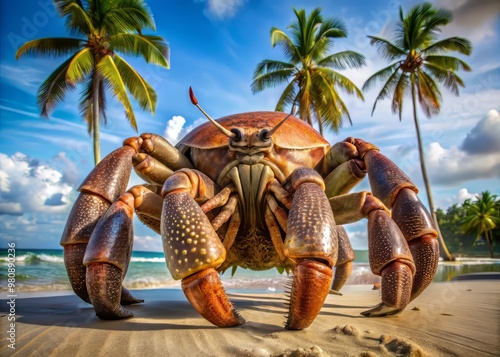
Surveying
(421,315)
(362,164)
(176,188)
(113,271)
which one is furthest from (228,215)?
(421,315)

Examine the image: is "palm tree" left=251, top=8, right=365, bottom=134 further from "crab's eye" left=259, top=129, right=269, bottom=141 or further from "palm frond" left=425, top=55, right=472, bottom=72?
"crab's eye" left=259, top=129, right=269, bottom=141

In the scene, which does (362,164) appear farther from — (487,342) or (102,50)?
(102,50)

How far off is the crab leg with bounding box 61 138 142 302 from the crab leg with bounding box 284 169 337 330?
1.57 metres

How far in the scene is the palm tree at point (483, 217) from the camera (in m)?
34.4

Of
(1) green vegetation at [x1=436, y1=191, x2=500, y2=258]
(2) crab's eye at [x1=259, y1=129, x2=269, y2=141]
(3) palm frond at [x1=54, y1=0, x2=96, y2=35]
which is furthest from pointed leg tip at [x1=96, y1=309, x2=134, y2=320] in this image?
(1) green vegetation at [x1=436, y1=191, x2=500, y2=258]

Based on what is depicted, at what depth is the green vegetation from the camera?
1367 inches

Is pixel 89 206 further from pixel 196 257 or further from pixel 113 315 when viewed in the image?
pixel 196 257

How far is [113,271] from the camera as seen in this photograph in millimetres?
2426

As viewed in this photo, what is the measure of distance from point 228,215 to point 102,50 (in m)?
14.5

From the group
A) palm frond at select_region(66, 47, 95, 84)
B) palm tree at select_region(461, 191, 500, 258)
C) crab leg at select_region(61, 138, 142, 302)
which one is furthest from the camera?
palm tree at select_region(461, 191, 500, 258)

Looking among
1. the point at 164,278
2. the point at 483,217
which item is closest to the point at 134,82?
the point at 164,278

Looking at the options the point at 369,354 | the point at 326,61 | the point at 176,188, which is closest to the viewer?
the point at 369,354

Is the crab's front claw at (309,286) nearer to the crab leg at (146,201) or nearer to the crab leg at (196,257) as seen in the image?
the crab leg at (196,257)

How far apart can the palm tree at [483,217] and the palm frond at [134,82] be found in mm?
33657
